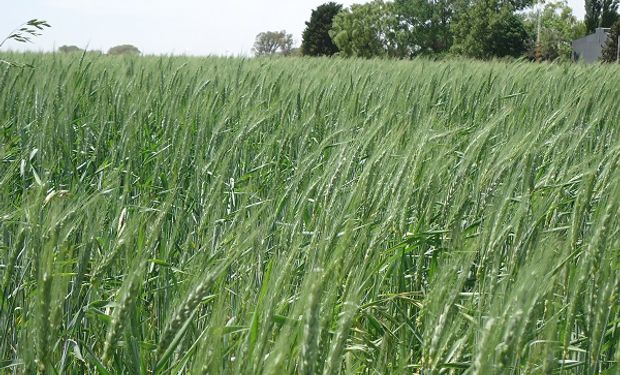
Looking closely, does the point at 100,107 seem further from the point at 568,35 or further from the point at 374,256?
the point at 568,35

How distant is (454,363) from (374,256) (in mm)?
270

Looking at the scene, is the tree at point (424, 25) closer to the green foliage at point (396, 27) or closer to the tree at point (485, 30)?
the green foliage at point (396, 27)

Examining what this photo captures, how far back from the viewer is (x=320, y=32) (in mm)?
49812

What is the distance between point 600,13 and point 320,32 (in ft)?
58.3

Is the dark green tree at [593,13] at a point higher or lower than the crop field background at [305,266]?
higher

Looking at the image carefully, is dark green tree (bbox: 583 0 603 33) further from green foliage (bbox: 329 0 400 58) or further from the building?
green foliage (bbox: 329 0 400 58)

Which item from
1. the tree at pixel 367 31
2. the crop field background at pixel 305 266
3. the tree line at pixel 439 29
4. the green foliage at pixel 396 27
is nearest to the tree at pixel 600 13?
the tree line at pixel 439 29

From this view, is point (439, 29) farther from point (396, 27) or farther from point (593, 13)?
point (593, 13)

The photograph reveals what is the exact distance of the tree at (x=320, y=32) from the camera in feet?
162

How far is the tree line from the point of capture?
36.8 meters

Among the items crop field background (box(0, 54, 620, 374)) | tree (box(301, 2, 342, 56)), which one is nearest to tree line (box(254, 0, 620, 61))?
tree (box(301, 2, 342, 56))

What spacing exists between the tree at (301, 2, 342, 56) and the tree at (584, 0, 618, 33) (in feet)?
51.4

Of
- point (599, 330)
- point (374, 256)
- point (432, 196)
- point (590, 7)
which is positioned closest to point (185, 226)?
point (432, 196)

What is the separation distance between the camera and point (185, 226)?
2139 millimetres
